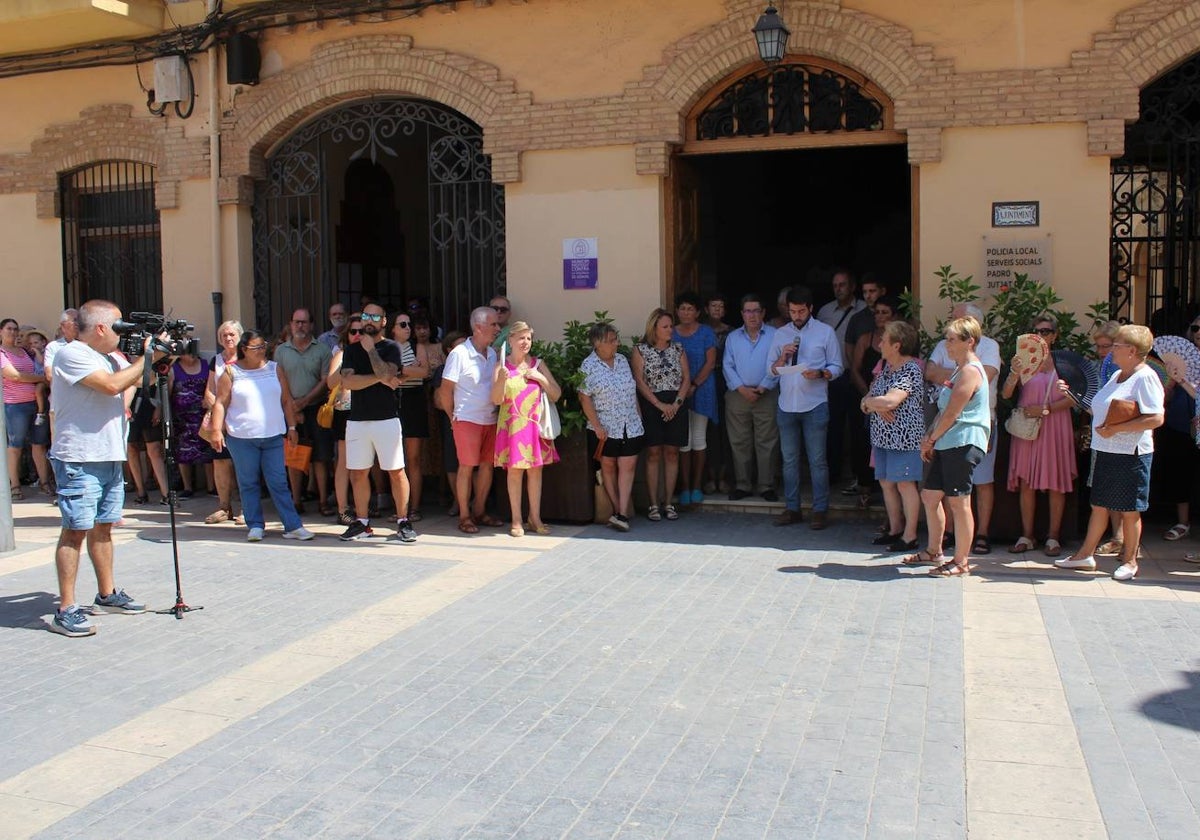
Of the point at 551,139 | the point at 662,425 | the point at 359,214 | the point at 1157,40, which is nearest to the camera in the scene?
the point at 1157,40

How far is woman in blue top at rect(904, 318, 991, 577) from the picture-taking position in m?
7.67

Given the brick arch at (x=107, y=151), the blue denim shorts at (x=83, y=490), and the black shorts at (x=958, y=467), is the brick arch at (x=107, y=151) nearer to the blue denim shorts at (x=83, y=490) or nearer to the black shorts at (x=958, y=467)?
the blue denim shorts at (x=83, y=490)

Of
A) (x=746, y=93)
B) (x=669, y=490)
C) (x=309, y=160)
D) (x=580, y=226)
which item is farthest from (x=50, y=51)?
(x=669, y=490)

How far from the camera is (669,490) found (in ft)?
33.3

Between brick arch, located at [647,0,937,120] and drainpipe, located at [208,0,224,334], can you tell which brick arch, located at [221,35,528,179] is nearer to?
drainpipe, located at [208,0,224,334]

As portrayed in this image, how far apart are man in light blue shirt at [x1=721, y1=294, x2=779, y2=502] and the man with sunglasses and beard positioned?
2916 mm

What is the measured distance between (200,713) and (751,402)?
5.89 meters

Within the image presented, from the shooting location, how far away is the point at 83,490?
678cm

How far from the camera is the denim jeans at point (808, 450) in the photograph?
31.5ft

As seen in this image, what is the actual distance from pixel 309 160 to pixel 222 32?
153 cm

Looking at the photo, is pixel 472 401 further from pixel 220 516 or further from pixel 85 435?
pixel 85 435

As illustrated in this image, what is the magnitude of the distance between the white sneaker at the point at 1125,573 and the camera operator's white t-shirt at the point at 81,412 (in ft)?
20.7

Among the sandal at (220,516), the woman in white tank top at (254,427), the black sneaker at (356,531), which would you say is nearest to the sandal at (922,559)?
the black sneaker at (356,531)

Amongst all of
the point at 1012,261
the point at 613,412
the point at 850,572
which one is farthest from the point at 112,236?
the point at 1012,261
